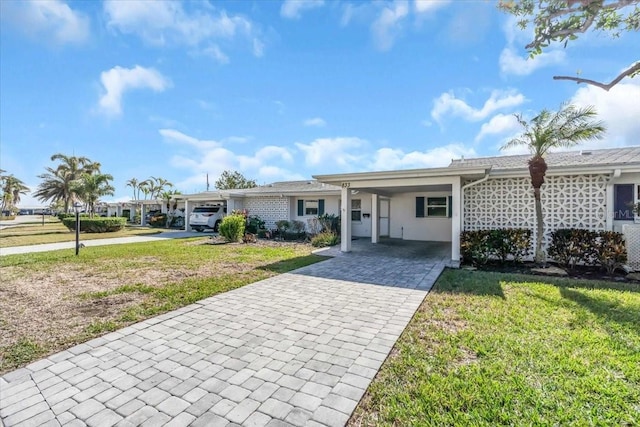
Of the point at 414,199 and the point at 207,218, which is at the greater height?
the point at 414,199

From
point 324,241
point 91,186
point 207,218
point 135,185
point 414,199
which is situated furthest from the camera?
point 135,185

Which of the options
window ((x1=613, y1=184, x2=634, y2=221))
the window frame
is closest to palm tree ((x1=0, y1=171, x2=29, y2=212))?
the window frame

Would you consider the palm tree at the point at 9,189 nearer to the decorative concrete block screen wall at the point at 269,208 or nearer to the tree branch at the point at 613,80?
the decorative concrete block screen wall at the point at 269,208

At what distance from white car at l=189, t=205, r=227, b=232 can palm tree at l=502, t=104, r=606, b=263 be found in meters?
17.9

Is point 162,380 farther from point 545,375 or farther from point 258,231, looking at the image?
point 258,231

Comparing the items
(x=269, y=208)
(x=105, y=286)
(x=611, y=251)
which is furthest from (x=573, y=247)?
(x=269, y=208)

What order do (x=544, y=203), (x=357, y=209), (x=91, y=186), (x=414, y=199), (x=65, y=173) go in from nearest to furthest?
(x=544, y=203) → (x=414, y=199) → (x=357, y=209) → (x=91, y=186) → (x=65, y=173)

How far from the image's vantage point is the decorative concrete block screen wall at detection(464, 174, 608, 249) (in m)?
8.91

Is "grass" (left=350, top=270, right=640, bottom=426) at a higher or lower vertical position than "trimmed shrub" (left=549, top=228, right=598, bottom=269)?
lower

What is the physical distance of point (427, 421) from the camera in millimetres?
2359

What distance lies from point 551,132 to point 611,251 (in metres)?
3.41

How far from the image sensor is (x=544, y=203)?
372 inches

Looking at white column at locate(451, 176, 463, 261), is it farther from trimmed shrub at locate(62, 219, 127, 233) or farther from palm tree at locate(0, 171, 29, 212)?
palm tree at locate(0, 171, 29, 212)

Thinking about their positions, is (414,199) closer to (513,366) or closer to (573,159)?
(573,159)
